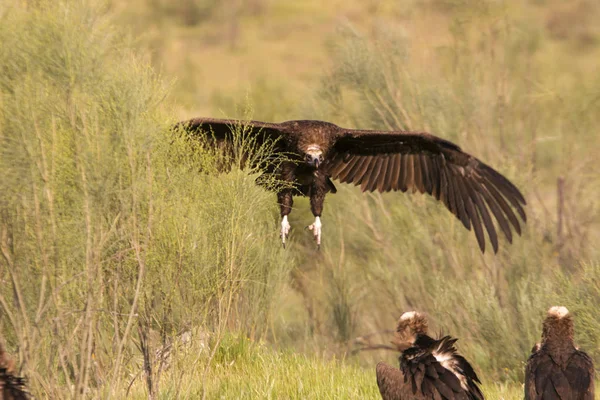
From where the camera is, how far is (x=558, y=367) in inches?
239

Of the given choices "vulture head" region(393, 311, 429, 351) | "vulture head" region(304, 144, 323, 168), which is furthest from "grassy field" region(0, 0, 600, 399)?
"vulture head" region(393, 311, 429, 351)

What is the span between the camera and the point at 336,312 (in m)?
11.8

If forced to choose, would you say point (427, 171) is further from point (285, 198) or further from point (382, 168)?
point (285, 198)

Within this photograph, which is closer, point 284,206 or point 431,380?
point 431,380

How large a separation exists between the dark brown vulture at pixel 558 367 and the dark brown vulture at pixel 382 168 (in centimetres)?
189

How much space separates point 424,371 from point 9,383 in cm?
245

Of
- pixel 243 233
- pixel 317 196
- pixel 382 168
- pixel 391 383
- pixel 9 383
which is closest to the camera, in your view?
pixel 9 383

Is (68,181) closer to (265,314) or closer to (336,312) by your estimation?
(265,314)

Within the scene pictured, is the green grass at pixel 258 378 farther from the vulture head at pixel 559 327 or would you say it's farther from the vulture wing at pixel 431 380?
the vulture wing at pixel 431 380

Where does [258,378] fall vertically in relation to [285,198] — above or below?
below

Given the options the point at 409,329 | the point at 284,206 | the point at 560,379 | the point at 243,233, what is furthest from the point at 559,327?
the point at 284,206

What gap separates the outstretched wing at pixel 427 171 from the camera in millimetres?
8773

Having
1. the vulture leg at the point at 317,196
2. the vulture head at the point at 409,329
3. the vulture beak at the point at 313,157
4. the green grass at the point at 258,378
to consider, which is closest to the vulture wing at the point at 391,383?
the vulture head at the point at 409,329

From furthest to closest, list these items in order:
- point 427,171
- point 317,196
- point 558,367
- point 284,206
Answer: point 427,171
point 317,196
point 284,206
point 558,367
